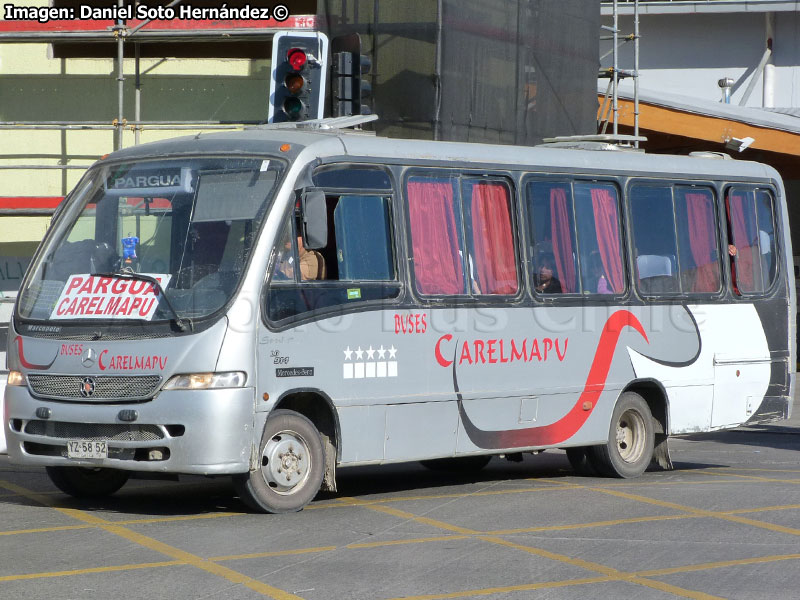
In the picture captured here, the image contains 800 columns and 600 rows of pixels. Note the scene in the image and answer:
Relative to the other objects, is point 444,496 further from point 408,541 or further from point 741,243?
point 741,243

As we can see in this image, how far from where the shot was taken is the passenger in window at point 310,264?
9.97 meters

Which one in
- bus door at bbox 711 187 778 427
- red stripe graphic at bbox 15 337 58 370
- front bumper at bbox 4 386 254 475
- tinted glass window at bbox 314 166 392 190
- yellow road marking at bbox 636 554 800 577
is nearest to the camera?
yellow road marking at bbox 636 554 800 577

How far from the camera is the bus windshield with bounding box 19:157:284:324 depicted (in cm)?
965

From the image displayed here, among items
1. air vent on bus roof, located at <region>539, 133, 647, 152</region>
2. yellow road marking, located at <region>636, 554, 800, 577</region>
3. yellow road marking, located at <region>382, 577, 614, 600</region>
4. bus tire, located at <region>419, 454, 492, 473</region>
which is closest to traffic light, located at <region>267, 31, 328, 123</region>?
air vent on bus roof, located at <region>539, 133, 647, 152</region>

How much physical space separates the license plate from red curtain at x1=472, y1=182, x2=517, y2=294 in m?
3.30

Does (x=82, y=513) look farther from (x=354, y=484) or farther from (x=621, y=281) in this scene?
(x=621, y=281)

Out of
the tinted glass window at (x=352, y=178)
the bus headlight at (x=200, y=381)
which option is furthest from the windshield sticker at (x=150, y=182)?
the bus headlight at (x=200, y=381)

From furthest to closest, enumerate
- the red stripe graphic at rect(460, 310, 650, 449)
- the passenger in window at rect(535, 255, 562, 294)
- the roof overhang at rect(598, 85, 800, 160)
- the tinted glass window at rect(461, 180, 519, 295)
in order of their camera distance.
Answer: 1. the roof overhang at rect(598, 85, 800, 160)
2. the passenger in window at rect(535, 255, 562, 294)
3. the tinted glass window at rect(461, 180, 519, 295)
4. the red stripe graphic at rect(460, 310, 650, 449)

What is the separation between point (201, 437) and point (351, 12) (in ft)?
41.3

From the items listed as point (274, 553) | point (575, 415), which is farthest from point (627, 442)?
point (274, 553)

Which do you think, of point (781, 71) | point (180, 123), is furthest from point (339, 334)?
point (781, 71)

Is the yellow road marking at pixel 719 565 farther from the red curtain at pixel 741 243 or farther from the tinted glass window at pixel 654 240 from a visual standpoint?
the red curtain at pixel 741 243

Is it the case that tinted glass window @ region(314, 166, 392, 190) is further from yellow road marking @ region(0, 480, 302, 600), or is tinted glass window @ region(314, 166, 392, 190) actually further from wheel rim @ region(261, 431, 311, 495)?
yellow road marking @ region(0, 480, 302, 600)

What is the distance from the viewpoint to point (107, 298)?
983 cm
